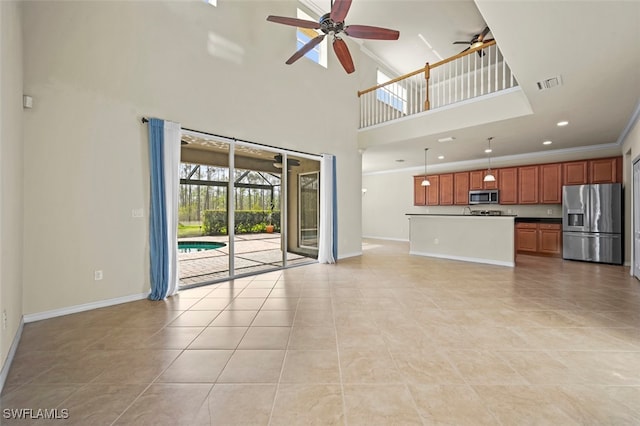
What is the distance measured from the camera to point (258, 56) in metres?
4.81

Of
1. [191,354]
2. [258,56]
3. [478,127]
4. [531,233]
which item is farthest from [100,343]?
[531,233]

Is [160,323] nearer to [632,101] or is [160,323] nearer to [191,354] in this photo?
[191,354]

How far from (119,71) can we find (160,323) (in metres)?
3.07

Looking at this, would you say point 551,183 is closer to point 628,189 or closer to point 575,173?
point 575,173

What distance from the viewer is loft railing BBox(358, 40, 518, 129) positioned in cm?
567

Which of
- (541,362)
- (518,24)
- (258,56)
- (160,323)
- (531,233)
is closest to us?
(541,362)

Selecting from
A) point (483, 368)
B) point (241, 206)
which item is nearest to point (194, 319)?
point (483, 368)

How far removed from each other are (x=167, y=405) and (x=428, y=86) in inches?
266

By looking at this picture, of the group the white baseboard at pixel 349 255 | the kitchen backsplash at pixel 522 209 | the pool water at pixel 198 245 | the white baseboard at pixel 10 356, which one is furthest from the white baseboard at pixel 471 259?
the white baseboard at pixel 10 356

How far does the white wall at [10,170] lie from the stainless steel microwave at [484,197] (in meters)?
9.25

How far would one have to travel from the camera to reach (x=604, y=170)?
6.23 meters

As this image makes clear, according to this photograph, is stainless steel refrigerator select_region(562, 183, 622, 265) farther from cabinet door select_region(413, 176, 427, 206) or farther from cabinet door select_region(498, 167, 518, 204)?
cabinet door select_region(413, 176, 427, 206)

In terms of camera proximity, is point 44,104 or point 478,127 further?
point 478,127

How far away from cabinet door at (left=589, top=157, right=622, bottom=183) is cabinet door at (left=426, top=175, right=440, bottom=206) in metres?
3.59
